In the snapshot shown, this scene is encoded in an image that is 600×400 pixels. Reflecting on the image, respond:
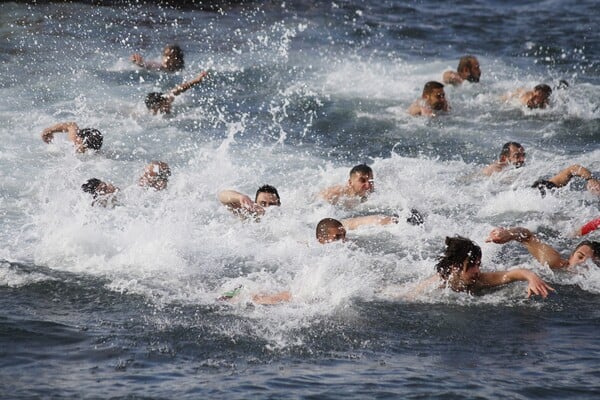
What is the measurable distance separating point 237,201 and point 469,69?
7349 mm

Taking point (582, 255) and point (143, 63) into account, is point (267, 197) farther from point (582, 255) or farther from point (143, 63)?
point (143, 63)

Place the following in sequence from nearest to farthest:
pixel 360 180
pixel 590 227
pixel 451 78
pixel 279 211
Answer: pixel 590 227 < pixel 279 211 < pixel 360 180 < pixel 451 78

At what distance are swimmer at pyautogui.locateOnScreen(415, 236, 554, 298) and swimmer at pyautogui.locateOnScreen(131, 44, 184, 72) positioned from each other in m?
9.22

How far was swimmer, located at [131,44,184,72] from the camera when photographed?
648 inches

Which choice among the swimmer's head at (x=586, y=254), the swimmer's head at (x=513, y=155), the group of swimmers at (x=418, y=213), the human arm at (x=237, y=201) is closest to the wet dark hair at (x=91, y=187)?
the group of swimmers at (x=418, y=213)

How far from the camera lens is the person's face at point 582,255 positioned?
891cm

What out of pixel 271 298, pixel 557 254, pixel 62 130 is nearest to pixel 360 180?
pixel 557 254

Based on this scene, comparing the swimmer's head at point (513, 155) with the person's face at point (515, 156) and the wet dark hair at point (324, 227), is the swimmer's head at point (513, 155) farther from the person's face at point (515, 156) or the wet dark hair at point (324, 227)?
the wet dark hair at point (324, 227)

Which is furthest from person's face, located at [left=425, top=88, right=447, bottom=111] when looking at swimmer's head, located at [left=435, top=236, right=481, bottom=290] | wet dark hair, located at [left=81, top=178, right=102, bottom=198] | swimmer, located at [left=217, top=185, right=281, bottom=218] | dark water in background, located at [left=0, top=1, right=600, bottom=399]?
swimmer's head, located at [left=435, top=236, right=481, bottom=290]

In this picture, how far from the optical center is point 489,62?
1894 centimetres

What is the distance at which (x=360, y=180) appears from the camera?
11.3 m

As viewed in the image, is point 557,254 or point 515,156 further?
point 515,156

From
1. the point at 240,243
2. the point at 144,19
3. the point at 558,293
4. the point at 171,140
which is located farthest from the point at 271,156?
the point at 144,19

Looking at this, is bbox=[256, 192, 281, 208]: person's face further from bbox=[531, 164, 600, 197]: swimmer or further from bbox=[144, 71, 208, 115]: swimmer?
bbox=[144, 71, 208, 115]: swimmer
